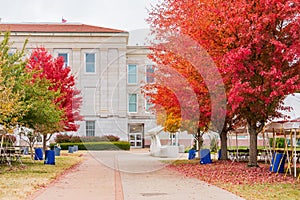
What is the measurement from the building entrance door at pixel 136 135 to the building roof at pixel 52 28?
38.3ft

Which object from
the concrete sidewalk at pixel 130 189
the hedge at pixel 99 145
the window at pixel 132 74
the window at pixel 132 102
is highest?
the window at pixel 132 74

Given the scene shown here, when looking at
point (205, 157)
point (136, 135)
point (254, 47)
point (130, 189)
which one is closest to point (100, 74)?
point (136, 135)

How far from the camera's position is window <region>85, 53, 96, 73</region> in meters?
54.8

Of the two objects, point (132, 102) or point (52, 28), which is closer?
point (52, 28)

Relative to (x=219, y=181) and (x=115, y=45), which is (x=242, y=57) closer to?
(x=219, y=181)

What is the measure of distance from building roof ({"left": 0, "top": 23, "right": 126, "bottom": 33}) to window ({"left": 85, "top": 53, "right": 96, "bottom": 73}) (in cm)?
269

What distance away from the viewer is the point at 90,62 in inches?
2162

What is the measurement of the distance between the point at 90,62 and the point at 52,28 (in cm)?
604

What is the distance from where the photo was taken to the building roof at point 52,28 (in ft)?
178

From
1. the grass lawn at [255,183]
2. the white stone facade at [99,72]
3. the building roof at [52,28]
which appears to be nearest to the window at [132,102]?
the white stone facade at [99,72]

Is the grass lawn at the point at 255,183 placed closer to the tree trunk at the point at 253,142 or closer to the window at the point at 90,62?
the tree trunk at the point at 253,142

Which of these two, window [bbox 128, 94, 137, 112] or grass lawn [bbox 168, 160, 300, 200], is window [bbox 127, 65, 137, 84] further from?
grass lawn [bbox 168, 160, 300, 200]

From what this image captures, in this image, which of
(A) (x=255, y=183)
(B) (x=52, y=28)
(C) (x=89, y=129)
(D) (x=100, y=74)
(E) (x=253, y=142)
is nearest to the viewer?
(A) (x=255, y=183)

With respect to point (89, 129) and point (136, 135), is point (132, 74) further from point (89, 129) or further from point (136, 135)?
point (89, 129)
